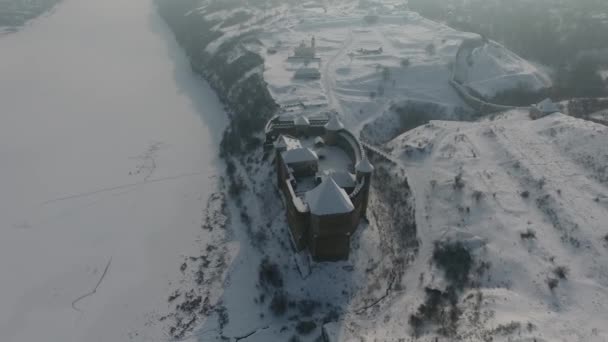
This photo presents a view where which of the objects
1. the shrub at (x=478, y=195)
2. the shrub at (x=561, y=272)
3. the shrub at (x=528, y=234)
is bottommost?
the shrub at (x=478, y=195)

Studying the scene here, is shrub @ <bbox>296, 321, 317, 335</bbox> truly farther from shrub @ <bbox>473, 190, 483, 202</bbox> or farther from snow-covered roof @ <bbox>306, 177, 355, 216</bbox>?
shrub @ <bbox>473, 190, 483, 202</bbox>

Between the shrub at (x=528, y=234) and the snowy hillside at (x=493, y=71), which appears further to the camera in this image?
the snowy hillside at (x=493, y=71)

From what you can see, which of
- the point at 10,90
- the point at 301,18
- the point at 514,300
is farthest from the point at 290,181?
the point at 301,18

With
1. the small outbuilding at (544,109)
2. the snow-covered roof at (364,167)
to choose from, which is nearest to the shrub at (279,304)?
the snow-covered roof at (364,167)

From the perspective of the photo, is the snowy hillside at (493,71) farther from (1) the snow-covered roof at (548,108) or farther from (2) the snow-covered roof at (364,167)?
(2) the snow-covered roof at (364,167)

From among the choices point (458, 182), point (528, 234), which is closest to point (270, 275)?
point (458, 182)

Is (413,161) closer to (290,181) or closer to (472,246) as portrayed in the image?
(472,246)

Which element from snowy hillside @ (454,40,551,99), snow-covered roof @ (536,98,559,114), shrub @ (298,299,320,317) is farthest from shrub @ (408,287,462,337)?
snowy hillside @ (454,40,551,99)

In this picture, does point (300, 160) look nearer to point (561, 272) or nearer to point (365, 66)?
point (561, 272)
